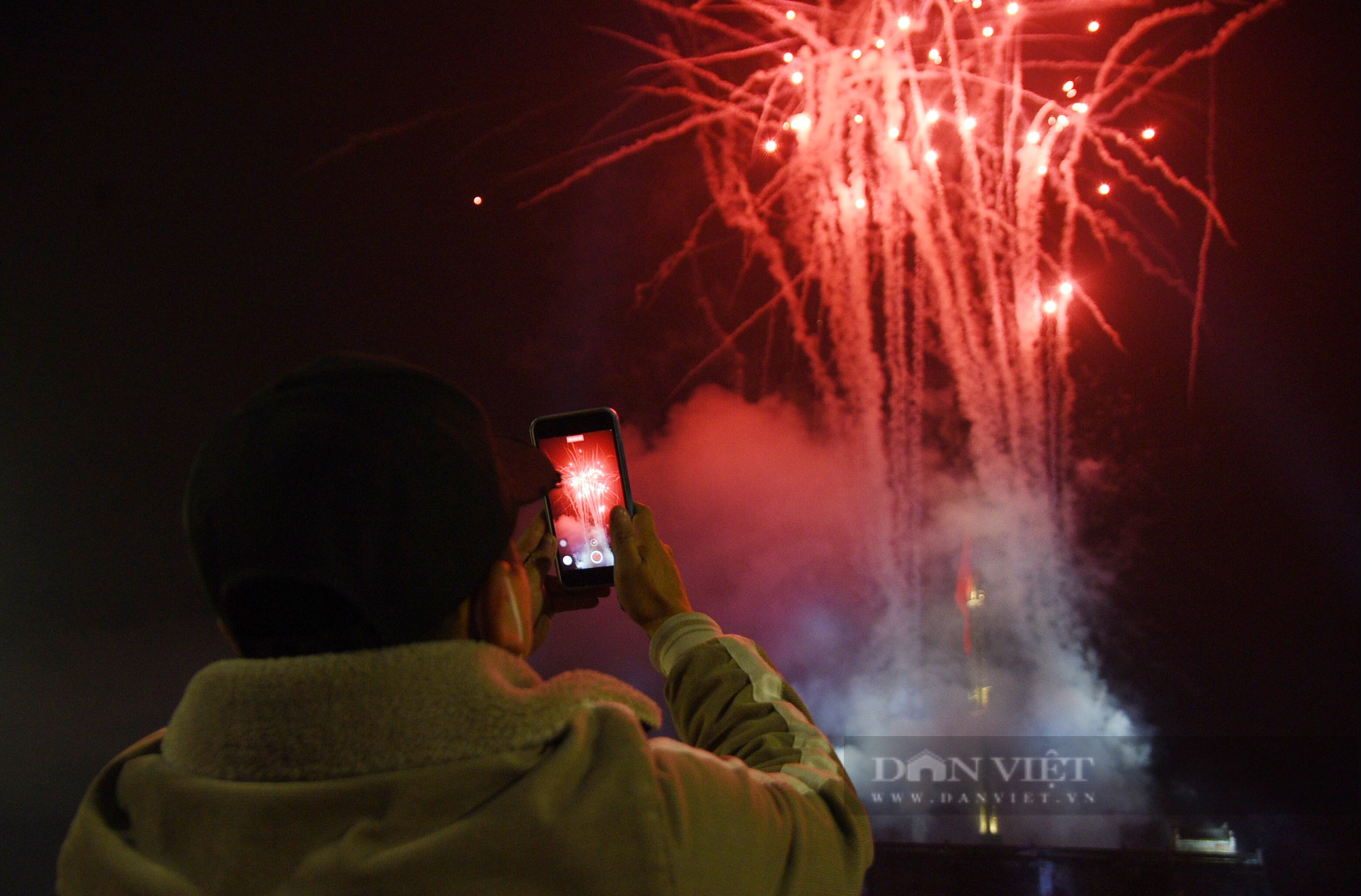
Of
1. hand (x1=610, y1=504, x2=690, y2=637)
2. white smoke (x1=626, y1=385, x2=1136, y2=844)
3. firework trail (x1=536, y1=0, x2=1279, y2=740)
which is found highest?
firework trail (x1=536, y1=0, x2=1279, y2=740)

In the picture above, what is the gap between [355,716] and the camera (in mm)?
415

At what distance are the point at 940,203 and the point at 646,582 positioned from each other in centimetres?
403

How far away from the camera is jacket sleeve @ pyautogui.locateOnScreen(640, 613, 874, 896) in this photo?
1.47ft

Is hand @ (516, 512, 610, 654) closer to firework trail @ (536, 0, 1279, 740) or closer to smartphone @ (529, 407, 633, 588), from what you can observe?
smartphone @ (529, 407, 633, 588)

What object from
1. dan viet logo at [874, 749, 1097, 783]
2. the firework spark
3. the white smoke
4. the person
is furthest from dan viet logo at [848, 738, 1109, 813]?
the person

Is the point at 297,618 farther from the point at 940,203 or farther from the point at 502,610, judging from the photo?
the point at 940,203

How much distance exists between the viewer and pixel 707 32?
3.80 meters

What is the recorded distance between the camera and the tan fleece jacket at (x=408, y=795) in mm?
400

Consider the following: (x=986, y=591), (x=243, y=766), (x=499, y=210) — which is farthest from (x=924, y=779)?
(x=243, y=766)

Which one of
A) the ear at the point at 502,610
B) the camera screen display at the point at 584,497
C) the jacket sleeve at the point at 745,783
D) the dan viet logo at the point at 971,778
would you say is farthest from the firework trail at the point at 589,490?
the dan viet logo at the point at 971,778

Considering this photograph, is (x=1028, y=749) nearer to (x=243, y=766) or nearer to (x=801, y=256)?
(x=801, y=256)

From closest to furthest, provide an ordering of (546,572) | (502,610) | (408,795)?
(408,795)
(502,610)
(546,572)

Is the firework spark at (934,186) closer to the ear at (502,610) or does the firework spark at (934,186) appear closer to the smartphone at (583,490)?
the smartphone at (583,490)

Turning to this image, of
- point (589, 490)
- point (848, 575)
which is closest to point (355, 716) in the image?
point (589, 490)
